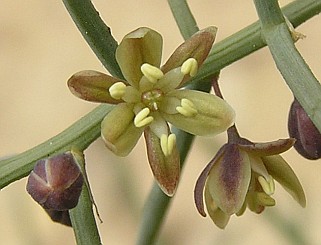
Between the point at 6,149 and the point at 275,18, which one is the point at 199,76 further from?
the point at 6,149

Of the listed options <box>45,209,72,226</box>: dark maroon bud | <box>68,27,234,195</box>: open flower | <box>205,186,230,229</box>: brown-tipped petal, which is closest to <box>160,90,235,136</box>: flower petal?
<box>68,27,234,195</box>: open flower

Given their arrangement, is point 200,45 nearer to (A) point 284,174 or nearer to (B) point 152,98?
(B) point 152,98

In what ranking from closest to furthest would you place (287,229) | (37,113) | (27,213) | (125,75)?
1. (125,75)
2. (287,229)
3. (27,213)
4. (37,113)

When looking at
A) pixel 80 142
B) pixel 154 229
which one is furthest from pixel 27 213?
pixel 80 142

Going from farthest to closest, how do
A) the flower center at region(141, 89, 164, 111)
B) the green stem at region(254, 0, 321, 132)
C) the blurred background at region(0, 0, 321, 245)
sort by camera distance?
1. the blurred background at region(0, 0, 321, 245)
2. the flower center at region(141, 89, 164, 111)
3. the green stem at region(254, 0, 321, 132)

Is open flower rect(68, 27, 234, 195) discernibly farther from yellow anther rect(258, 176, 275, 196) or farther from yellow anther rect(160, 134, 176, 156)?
yellow anther rect(258, 176, 275, 196)

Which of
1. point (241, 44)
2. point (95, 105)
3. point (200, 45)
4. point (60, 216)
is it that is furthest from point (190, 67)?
point (95, 105)
